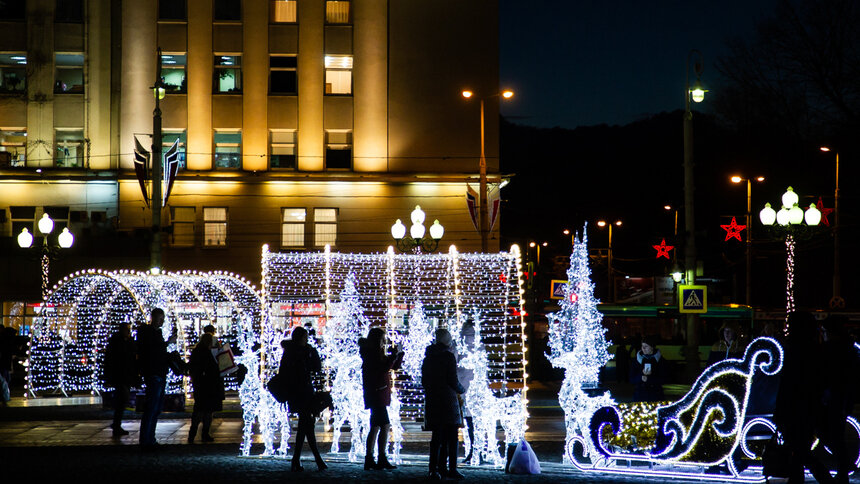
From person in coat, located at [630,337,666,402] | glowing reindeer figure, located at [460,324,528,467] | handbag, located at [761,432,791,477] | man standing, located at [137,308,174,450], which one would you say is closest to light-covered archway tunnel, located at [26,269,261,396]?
man standing, located at [137,308,174,450]

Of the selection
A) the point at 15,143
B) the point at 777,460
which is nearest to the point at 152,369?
the point at 777,460

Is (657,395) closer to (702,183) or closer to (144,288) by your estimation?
(144,288)

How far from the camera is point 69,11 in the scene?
44.7 metres

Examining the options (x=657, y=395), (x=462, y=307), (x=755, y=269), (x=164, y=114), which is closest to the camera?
(x=657, y=395)

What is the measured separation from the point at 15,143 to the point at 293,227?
40.4 feet

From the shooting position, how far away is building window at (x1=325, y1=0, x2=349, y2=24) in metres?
45.0

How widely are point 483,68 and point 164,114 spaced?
45.0 ft

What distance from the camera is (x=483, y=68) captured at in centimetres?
4488

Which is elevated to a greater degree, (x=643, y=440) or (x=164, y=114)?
(x=164, y=114)

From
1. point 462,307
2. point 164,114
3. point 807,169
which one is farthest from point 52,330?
point 807,169

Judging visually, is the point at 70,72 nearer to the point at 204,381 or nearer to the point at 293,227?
the point at 293,227

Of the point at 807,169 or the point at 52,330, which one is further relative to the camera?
the point at 807,169

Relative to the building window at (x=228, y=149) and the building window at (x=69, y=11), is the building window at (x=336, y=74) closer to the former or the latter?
the building window at (x=228, y=149)

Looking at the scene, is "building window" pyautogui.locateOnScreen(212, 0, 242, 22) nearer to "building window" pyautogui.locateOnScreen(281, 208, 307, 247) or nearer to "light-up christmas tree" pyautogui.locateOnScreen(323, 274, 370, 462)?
"building window" pyautogui.locateOnScreen(281, 208, 307, 247)
